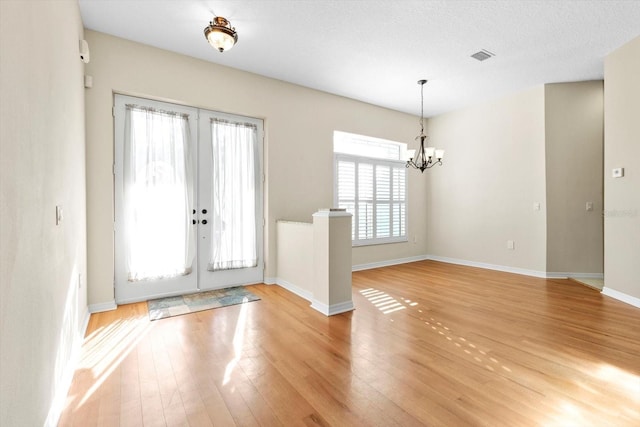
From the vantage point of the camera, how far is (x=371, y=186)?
19.0ft

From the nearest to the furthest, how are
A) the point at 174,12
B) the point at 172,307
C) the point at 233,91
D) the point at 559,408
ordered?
the point at 559,408 → the point at 174,12 → the point at 172,307 → the point at 233,91

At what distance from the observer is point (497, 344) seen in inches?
99.0

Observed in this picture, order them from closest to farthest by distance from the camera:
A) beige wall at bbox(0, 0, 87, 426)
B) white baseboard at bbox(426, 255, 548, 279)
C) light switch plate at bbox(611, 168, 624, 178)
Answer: beige wall at bbox(0, 0, 87, 426)
light switch plate at bbox(611, 168, 624, 178)
white baseboard at bbox(426, 255, 548, 279)

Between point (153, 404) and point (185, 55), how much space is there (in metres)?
3.83

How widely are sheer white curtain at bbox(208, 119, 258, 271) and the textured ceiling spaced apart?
96cm

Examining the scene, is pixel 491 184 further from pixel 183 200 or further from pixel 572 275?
pixel 183 200

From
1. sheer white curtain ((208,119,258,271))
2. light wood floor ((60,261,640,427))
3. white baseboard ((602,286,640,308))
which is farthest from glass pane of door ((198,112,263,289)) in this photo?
white baseboard ((602,286,640,308))

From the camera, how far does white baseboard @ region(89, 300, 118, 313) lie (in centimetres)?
326

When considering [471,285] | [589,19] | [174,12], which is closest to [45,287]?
[174,12]

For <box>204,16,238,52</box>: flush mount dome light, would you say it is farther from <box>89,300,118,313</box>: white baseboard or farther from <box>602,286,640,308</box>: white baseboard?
<box>602,286,640,308</box>: white baseboard

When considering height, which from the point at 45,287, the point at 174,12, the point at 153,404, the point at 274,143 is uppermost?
the point at 174,12

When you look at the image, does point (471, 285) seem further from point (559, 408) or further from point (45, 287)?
point (45, 287)

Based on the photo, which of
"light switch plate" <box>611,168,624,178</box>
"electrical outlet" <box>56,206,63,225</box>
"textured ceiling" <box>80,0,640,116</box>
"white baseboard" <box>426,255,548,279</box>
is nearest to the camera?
"electrical outlet" <box>56,206,63,225</box>

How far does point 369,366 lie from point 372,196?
3951mm
